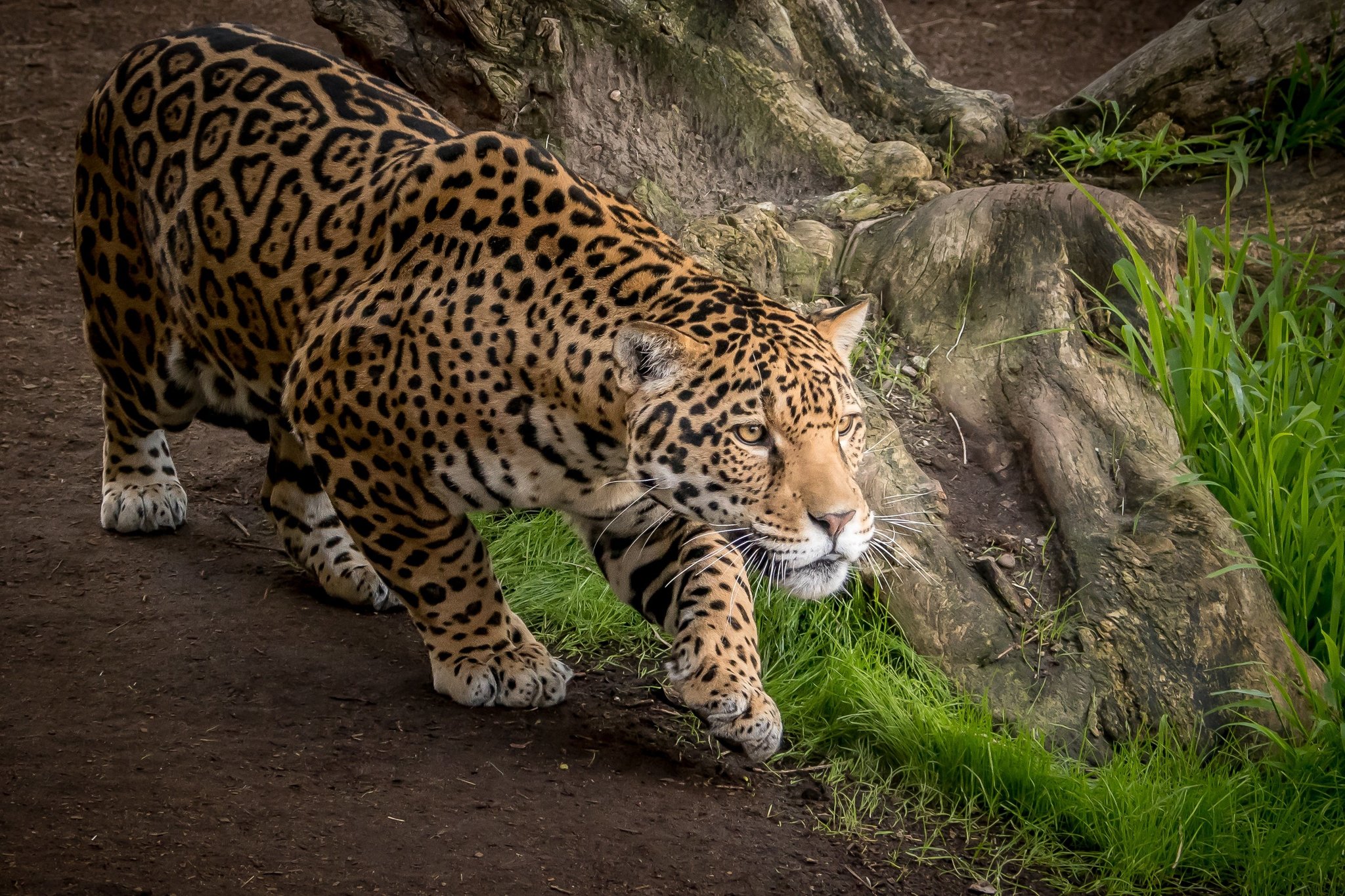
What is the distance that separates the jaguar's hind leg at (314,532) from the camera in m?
5.54

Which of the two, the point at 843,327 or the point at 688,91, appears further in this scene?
the point at 688,91

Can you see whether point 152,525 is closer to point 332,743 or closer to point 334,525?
point 334,525

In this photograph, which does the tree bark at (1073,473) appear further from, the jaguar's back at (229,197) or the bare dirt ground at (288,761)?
the jaguar's back at (229,197)

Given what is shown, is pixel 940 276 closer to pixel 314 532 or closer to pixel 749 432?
pixel 749 432

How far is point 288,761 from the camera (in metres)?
4.34

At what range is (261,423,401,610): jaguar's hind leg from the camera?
18.2ft

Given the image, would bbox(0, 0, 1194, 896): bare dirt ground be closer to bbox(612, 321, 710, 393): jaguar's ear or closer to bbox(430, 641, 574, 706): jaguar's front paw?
bbox(430, 641, 574, 706): jaguar's front paw

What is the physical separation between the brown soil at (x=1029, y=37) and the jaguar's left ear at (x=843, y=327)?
820cm

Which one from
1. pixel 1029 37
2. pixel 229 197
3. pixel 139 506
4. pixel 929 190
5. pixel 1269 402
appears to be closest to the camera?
pixel 229 197

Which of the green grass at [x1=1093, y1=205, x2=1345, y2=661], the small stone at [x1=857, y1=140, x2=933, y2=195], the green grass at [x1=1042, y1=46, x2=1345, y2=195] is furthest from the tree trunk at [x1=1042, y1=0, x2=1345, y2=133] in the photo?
the green grass at [x1=1093, y1=205, x2=1345, y2=661]

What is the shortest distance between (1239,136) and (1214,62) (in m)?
0.44

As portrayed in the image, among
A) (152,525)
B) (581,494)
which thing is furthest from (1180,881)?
(152,525)

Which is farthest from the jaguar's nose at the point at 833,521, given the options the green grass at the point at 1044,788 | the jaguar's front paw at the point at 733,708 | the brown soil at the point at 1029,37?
the brown soil at the point at 1029,37

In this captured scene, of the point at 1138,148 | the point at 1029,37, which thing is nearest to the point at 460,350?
the point at 1138,148
